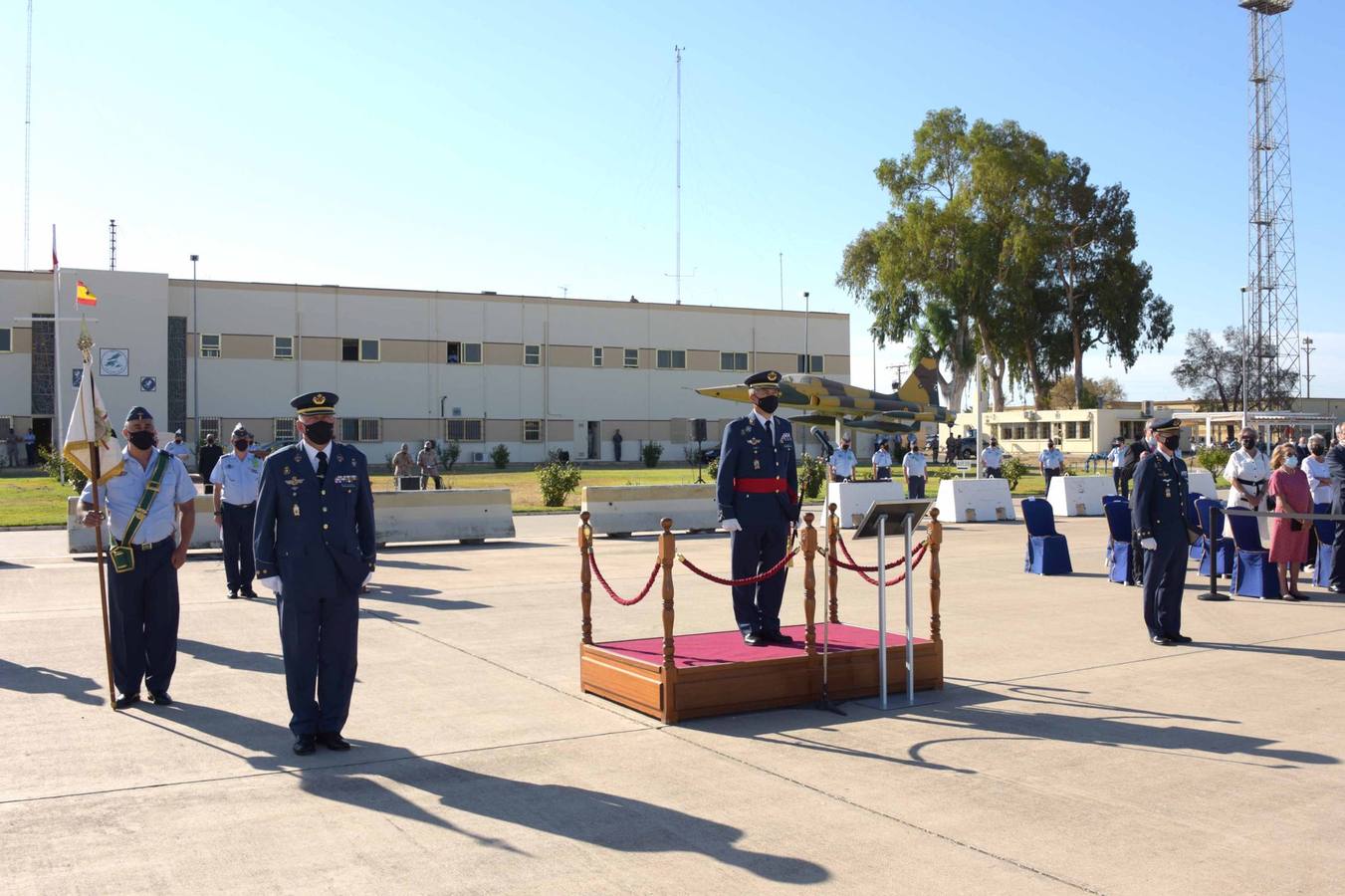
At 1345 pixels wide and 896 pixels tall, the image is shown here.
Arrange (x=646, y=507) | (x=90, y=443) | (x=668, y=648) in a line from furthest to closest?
(x=646, y=507) → (x=90, y=443) → (x=668, y=648)

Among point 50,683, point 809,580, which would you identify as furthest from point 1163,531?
point 50,683

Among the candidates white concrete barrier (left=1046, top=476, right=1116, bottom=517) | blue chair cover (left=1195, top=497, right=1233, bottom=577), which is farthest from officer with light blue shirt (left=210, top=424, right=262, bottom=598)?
white concrete barrier (left=1046, top=476, right=1116, bottom=517)

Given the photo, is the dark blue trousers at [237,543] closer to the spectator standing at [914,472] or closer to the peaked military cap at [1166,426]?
the peaked military cap at [1166,426]

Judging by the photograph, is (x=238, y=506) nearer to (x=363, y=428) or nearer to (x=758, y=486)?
(x=758, y=486)

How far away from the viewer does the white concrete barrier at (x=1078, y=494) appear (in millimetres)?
26719

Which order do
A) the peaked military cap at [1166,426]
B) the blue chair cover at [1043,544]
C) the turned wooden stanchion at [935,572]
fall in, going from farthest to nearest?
the blue chair cover at [1043,544]
the peaked military cap at [1166,426]
the turned wooden stanchion at [935,572]

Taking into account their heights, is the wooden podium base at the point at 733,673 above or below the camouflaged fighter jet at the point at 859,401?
below

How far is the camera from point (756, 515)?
8.48 metres

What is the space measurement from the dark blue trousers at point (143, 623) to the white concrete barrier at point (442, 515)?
10865mm

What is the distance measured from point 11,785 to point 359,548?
2129mm

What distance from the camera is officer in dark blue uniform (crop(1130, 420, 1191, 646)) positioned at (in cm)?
1019

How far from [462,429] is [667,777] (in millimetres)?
55737

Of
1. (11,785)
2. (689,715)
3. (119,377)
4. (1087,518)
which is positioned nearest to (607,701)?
(689,715)

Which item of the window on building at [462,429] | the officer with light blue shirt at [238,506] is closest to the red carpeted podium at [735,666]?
the officer with light blue shirt at [238,506]
